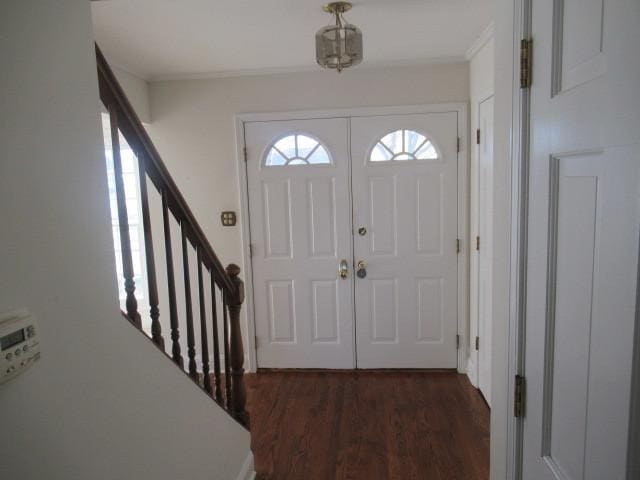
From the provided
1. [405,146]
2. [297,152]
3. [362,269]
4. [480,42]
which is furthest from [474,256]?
[297,152]

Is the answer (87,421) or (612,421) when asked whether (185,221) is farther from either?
(612,421)

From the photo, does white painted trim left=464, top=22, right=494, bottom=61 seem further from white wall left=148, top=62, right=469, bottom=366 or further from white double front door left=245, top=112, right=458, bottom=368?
white double front door left=245, top=112, right=458, bottom=368

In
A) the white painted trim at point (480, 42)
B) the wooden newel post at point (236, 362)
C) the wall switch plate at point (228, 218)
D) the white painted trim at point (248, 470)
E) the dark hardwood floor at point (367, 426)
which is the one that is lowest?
the dark hardwood floor at point (367, 426)

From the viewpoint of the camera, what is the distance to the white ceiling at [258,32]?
207 centimetres

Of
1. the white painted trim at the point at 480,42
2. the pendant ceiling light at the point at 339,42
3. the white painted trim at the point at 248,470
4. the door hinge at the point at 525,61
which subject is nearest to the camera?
the door hinge at the point at 525,61

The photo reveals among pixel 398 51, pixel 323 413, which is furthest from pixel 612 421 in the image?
pixel 398 51

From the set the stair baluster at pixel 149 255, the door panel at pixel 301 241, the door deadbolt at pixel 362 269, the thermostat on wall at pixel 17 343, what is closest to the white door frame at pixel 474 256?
the door deadbolt at pixel 362 269

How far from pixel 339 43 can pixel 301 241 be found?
157 cm

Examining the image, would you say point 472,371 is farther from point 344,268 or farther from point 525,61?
point 525,61

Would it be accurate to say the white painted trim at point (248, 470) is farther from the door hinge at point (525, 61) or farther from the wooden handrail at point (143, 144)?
the door hinge at point (525, 61)

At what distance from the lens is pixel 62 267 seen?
34.0 inches

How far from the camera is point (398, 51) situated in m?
2.85

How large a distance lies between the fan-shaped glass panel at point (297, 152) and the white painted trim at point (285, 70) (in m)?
0.49

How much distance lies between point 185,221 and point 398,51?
6.74 ft
